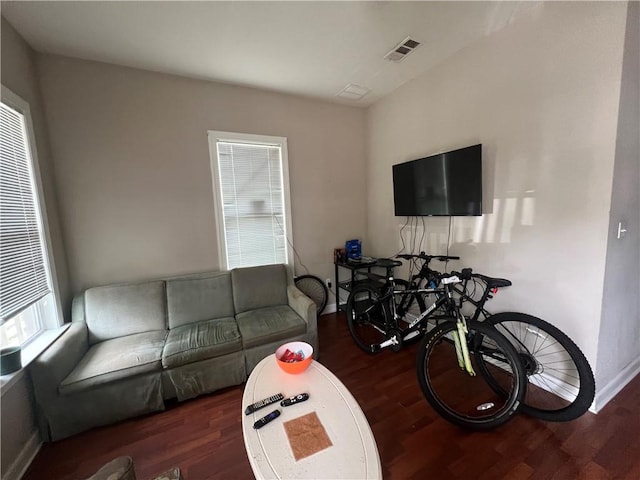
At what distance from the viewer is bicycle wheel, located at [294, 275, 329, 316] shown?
325cm

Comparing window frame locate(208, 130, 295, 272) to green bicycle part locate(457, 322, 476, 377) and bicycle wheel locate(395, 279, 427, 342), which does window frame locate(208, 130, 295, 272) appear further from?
green bicycle part locate(457, 322, 476, 377)

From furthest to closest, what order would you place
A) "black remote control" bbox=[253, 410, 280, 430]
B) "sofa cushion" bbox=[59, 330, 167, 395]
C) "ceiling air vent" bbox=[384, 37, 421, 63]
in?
"ceiling air vent" bbox=[384, 37, 421, 63]
"sofa cushion" bbox=[59, 330, 167, 395]
"black remote control" bbox=[253, 410, 280, 430]

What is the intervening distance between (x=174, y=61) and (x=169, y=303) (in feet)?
7.21

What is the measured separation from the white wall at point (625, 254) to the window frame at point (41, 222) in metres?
3.91

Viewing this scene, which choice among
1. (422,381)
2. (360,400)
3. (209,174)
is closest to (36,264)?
(209,174)

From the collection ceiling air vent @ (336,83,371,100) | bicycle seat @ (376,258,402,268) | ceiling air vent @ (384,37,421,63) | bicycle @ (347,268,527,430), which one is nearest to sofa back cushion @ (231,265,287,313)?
bicycle @ (347,268,527,430)

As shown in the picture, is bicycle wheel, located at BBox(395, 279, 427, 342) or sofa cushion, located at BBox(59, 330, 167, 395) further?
bicycle wheel, located at BBox(395, 279, 427, 342)

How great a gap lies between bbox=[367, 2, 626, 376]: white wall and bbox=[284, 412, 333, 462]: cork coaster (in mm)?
1892

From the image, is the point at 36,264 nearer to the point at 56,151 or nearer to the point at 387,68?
the point at 56,151

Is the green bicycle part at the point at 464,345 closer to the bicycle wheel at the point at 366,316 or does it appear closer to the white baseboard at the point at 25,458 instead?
the bicycle wheel at the point at 366,316

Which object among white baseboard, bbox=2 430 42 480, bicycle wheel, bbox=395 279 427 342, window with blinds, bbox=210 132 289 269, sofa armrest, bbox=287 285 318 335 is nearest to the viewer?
white baseboard, bbox=2 430 42 480

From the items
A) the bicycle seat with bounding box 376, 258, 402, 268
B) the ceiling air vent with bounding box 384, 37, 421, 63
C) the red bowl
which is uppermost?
the ceiling air vent with bounding box 384, 37, 421, 63

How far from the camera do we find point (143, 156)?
2.41m

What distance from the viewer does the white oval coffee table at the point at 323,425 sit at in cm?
93
